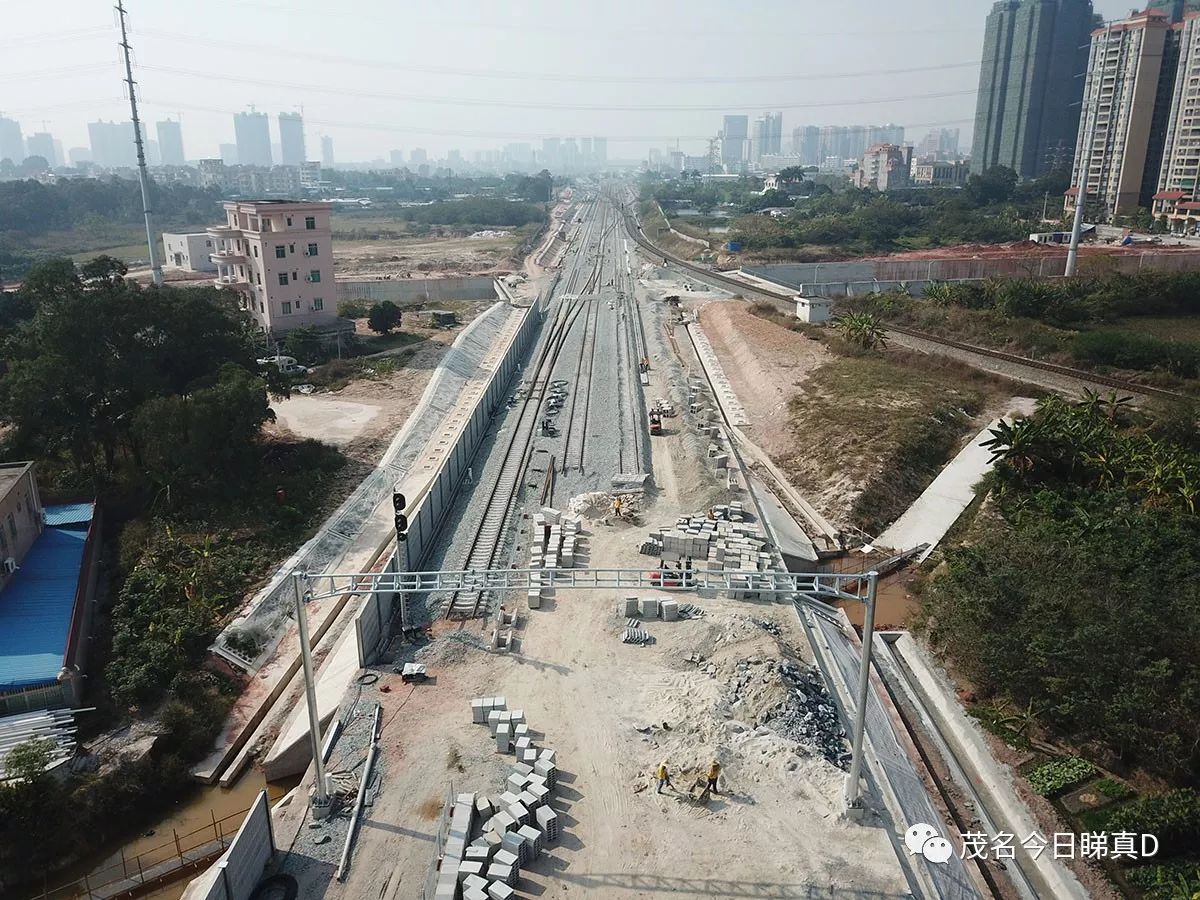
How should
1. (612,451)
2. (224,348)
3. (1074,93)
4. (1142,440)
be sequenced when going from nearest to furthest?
(1142,440) → (224,348) → (612,451) → (1074,93)

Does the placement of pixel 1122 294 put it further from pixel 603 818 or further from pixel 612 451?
pixel 603 818

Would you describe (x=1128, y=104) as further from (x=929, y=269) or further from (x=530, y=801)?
(x=530, y=801)

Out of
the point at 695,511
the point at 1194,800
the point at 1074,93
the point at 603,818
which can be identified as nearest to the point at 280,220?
the point at 695,511

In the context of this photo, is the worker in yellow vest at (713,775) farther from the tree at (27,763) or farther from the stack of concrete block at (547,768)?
the tree at (27,763)

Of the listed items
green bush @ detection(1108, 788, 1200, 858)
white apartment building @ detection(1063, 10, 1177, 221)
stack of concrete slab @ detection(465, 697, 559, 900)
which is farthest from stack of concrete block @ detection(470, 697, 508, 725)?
white apartment building @ detection(1063, 10, 1177, 221)

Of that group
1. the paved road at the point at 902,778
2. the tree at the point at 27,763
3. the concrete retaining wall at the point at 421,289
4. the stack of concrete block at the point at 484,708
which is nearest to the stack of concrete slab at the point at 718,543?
the paved road at the point at 902,778

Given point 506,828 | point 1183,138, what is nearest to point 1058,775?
point 506,828

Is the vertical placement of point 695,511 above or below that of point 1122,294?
below
